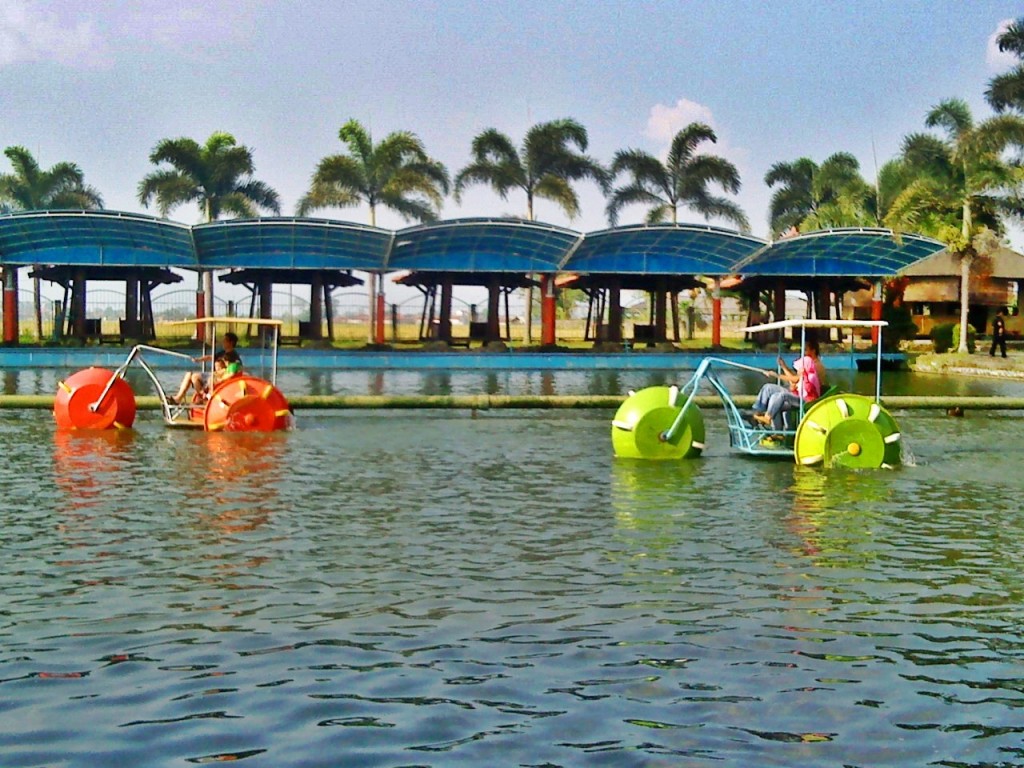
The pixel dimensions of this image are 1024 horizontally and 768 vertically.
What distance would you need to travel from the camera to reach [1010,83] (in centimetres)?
5191

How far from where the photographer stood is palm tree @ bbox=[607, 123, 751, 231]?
62.2 m

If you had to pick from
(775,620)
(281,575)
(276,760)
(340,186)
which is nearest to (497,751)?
(276,760)

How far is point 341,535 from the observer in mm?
11320

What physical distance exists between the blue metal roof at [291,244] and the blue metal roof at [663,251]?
7.68 metres

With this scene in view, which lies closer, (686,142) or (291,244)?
(291,244)

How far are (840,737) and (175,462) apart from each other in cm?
1165

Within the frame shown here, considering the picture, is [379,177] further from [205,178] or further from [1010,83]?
[1010,83]

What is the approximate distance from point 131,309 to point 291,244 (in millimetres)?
6949

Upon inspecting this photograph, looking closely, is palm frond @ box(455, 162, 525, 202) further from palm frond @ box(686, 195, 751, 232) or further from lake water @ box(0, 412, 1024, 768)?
lake water @ box(0, 412, 1024, 768)

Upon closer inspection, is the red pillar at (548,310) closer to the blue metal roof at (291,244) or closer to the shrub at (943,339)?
the blue metal roof at (291,244)

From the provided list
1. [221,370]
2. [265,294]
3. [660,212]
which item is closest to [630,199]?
[660,212]

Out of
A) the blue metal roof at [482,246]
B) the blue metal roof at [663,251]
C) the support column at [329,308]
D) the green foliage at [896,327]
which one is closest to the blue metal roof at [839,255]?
the blue metal roof at [663,251]

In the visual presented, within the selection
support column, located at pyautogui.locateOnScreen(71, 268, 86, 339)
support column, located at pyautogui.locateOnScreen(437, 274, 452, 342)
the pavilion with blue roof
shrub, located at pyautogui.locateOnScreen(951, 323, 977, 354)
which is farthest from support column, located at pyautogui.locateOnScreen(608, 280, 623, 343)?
support column, located at pyautogui.locateOnScreen(71, 268, 86, 339)

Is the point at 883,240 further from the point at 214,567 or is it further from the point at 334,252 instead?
the point at 214,567
